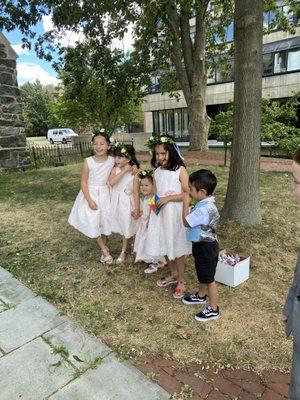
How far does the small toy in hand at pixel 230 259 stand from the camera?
3.71 m

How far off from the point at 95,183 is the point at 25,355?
2.11 meters

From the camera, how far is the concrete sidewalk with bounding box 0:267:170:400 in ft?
7.81

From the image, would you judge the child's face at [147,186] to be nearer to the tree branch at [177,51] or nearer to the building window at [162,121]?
the tree branch at [177,51]

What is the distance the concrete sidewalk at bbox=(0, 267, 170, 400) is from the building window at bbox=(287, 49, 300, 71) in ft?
79.1

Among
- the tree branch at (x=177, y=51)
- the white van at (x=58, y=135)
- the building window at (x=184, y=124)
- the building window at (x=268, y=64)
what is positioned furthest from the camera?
the white van at (x=58, y=135)

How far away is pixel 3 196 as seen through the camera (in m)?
8.76

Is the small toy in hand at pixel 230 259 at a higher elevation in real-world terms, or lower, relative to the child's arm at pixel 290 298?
lower

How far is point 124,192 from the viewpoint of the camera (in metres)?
4.19

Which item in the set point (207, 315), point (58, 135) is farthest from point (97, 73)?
point (58, 135)

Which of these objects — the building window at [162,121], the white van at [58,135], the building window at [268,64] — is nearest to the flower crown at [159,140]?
the building window at [268,64]

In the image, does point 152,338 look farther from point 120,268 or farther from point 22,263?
point 22,263

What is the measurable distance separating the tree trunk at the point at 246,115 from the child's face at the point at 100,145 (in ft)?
6.87

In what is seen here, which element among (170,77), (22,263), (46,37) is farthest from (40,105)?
(22,263)

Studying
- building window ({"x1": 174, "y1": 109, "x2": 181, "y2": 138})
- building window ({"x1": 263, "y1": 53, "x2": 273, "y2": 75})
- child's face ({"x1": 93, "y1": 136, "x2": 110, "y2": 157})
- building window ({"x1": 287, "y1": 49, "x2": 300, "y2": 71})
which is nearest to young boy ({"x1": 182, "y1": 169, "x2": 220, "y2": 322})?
child's face ({"x1": 93, "y1": 136, "x2": 110, "y2": 157})
